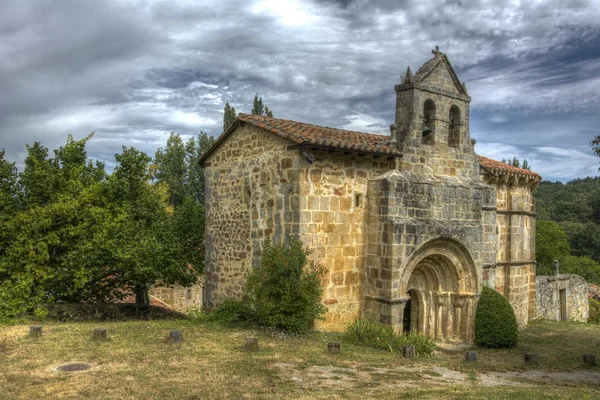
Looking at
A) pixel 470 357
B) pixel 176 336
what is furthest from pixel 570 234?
pixel 176 336

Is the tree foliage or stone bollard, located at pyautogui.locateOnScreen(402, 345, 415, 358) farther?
the tree foliage

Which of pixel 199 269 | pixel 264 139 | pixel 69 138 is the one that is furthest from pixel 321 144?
pixel 69 138

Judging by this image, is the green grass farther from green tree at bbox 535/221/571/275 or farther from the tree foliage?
green tree at bbox 535/221/571/275

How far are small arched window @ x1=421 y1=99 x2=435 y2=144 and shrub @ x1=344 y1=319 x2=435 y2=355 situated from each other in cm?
648

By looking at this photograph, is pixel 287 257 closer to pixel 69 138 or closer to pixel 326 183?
pixel 326 183

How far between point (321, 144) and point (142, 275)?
9900 millimetres

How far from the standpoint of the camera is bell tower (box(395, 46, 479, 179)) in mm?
15227

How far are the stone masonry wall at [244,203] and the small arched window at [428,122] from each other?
5.18 metres

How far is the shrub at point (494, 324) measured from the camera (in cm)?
1504

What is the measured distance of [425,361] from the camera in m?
11.5

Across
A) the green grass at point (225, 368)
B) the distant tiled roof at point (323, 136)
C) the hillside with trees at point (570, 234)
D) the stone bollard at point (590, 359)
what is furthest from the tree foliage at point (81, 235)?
the hillside with trees at point (570, 234)

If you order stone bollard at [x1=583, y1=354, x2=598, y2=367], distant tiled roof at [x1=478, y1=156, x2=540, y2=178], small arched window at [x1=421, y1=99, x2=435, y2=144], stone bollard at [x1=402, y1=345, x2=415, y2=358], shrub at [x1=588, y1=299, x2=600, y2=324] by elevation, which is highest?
small arched window at [x1=421, y1=99, x2=435, y2=144]

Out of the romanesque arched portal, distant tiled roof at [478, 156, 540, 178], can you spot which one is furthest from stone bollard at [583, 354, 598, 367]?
distant tiled roof at [478, 156, 540, 178]

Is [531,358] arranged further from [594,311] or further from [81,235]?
[594,311]
